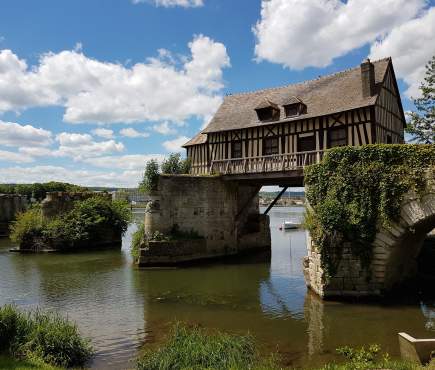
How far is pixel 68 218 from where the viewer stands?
24.2 meters

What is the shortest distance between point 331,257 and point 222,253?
898 cm

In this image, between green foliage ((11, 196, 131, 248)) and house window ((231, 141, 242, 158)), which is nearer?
house window ((231, 141, 242, 158))

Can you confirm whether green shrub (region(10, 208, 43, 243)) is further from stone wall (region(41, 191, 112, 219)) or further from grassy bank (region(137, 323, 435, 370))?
grassy bank (region(137, 323, 435, 370))

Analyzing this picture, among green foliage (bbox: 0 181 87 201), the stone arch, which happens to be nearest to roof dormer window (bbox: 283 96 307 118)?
the stone arch

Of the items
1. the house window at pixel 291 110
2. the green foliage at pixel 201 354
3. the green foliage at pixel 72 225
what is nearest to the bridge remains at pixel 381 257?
the green foliage at pixel 201 354

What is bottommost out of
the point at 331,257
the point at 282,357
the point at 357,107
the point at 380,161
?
the point at 282,357

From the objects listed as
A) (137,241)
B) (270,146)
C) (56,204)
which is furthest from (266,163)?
(56,204)

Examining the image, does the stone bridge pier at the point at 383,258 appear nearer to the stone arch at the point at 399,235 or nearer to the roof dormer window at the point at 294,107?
the stone arch at the point at 399,235

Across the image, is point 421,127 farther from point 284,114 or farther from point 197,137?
point 197,137

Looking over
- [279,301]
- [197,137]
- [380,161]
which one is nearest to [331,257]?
[279,301]

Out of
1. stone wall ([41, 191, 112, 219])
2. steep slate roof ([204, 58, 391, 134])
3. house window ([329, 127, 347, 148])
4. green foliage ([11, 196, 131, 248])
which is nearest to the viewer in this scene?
house window ([329, 127, 347, 148])

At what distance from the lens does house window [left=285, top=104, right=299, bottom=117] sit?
58.1 feet

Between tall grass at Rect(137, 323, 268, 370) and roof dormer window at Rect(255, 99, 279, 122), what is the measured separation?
13125 mm

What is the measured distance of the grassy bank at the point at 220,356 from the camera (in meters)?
6.09
